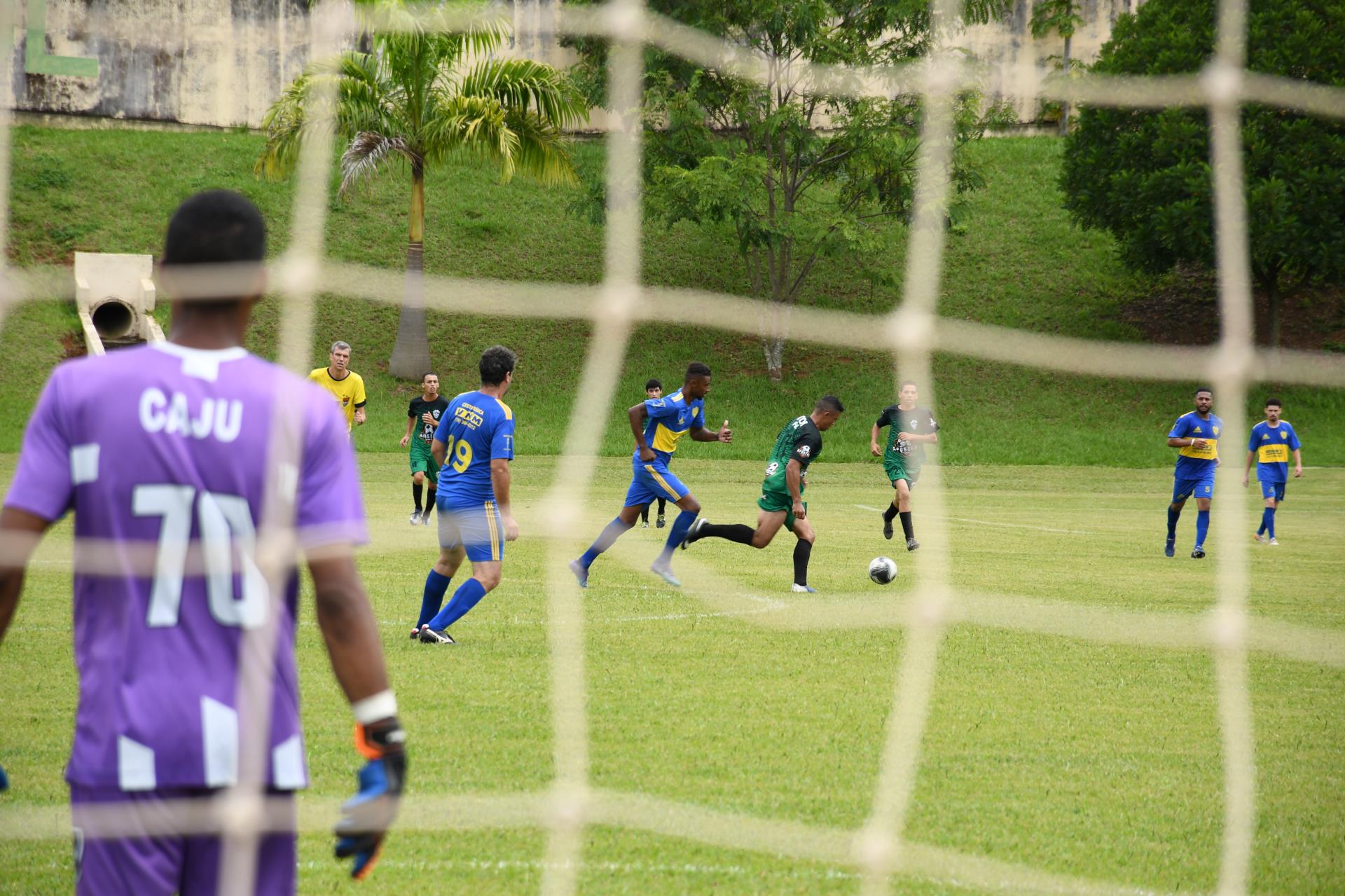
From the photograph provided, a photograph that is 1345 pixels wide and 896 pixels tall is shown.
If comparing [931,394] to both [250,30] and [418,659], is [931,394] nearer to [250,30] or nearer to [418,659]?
[250,30]

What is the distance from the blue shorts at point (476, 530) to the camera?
7832mm

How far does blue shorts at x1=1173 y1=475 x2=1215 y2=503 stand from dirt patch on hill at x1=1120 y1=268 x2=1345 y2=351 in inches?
662

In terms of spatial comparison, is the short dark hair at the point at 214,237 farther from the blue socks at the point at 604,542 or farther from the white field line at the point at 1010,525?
the white field line at the point at 1010,525

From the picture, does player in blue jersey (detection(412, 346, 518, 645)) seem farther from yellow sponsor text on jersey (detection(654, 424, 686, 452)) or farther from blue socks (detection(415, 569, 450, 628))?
yellow sponsor text on jersey (detection(654, 424, 686, 452))

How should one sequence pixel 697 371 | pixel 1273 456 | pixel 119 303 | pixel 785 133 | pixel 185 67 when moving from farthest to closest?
pixel 185 67 → pixel 785 133 → pixel 119 303 → pixel 1273 456 → pixel 697 371

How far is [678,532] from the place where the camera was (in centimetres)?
1057

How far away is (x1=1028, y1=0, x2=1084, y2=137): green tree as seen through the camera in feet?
116

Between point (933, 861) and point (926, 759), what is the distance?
1231mm

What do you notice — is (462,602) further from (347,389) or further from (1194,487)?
(1194,487)

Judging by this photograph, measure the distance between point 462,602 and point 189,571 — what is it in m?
5.13

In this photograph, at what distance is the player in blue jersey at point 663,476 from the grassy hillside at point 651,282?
13207 mm

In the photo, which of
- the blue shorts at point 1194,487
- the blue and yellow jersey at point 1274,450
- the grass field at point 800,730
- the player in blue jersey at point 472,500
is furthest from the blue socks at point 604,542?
the blue and yellow jersey at point 1274,450

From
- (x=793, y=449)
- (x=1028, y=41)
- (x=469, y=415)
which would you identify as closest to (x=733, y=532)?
(x=793, y=449)

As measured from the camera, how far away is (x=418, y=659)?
721 centimetres
